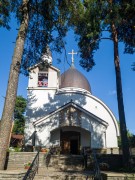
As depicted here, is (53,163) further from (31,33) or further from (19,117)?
(19,117)

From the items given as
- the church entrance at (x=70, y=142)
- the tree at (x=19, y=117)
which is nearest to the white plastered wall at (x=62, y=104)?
the church entrance at (x=70, y=142)

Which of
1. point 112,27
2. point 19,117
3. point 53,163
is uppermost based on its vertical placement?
point 112,27

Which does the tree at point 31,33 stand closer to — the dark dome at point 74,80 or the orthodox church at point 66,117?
the orthodox church at point 66,117

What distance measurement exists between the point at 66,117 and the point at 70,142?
113 inches

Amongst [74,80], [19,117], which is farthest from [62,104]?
[19,117]

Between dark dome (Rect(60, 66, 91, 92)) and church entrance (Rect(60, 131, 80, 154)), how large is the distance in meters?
5.81

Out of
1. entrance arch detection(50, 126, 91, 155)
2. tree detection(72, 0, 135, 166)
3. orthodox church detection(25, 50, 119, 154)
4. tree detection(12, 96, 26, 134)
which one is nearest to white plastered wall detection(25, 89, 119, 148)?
orthodox church detection(25, 50, 119, 154)

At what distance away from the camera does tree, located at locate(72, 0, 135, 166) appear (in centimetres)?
1034

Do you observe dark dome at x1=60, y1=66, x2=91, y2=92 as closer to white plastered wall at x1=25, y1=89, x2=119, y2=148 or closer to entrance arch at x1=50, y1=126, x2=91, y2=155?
white plastered wall at x1=25, y1=89, x2=119, y2=148

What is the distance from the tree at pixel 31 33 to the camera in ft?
29.7

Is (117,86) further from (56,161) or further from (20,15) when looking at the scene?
(20,15)

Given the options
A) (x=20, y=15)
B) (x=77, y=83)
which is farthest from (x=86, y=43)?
(x=77, y=83)

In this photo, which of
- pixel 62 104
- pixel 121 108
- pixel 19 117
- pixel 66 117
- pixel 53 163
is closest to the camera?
pixel 121 108

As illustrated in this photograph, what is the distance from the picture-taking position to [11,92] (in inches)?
359
